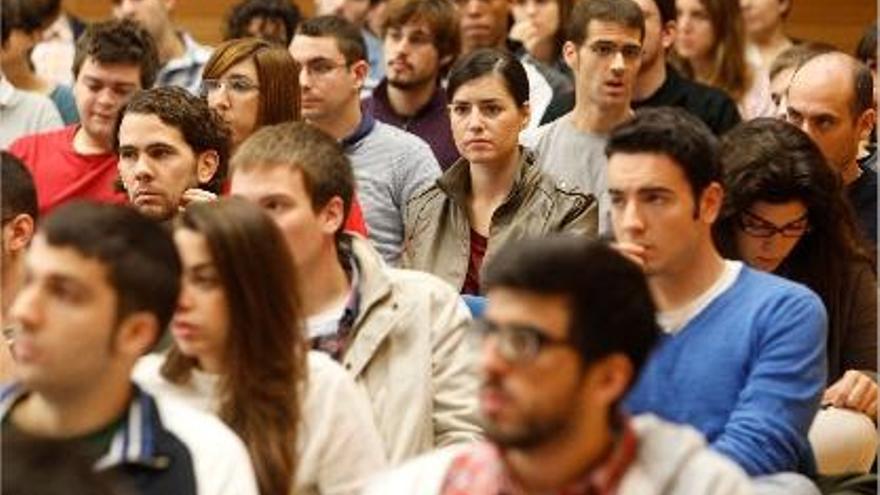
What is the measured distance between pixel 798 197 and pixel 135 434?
1.42 meters

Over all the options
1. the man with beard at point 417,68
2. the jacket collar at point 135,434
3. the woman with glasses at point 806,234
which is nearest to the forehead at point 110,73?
the man with beard at point 417,68

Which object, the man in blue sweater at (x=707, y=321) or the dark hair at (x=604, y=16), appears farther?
the dark hair at (x=604, y=16)

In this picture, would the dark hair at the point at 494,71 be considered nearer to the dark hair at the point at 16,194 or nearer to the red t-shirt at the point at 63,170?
the red t-shirt at the point at 63,170

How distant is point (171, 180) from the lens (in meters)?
3.70

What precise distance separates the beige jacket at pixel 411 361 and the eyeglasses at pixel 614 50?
5.73 feet

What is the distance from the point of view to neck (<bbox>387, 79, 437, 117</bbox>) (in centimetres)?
522

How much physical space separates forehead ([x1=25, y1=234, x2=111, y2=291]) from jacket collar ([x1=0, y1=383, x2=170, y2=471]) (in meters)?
0.15

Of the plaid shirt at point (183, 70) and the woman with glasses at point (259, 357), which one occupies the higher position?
the woman with glasses at point (259, 357)

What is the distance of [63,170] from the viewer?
450 cm

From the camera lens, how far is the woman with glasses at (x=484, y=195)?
13.1 ft

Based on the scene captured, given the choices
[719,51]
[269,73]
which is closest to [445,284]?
[269,73]

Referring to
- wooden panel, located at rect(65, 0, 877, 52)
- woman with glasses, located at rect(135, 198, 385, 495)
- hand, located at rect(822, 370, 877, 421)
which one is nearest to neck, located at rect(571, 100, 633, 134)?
hand, located at rect(822, 370, 877, 421)

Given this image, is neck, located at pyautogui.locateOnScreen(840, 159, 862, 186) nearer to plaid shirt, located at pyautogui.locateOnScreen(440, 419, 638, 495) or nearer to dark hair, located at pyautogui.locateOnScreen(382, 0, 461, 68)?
dark hair, located at pyautogui.locateOnScreen(382, 0, 461, 68)

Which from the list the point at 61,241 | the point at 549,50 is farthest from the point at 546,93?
the point at 61,241
